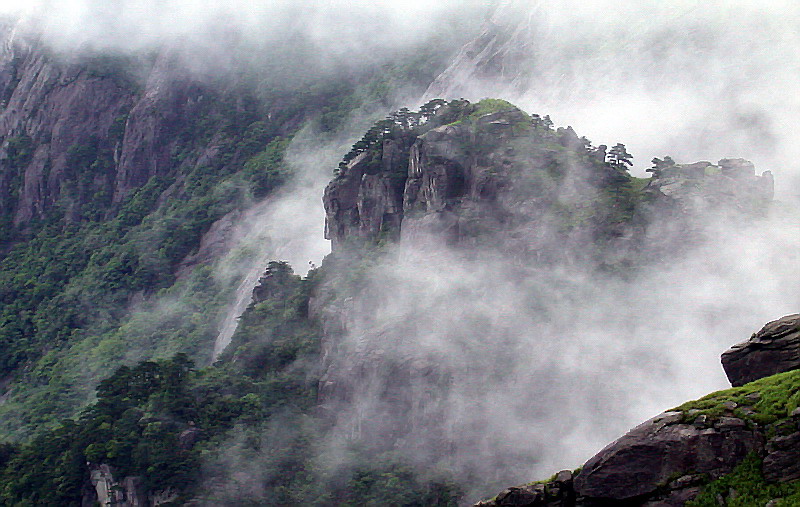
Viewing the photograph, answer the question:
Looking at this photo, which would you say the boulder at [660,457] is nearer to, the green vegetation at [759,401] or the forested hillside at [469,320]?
the green vegetation at [759,401]

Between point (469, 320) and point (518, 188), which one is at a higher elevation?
point (518, 188)

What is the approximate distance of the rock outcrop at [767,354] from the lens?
47156mm

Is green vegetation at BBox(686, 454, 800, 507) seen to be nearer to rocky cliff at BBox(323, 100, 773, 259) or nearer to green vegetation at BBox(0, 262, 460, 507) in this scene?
green vegetation at BBox(0, 262, 460, 507)

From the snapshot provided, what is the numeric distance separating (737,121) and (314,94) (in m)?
91.6

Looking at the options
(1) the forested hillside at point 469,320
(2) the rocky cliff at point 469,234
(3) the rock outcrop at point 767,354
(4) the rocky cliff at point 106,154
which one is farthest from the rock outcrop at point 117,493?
(4) the rocky cliff at point 106,154

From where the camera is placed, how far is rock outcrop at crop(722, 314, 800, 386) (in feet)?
155

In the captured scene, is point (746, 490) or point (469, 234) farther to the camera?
point (469, 234)

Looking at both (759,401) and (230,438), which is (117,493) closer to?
(230,438)

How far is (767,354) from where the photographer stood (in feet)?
157

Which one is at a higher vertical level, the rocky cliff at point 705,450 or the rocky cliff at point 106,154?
the rocky cliff at point 106,154

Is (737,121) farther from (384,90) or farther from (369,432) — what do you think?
(384,90)

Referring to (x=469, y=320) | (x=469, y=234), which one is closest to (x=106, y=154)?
(x=469, y=234)

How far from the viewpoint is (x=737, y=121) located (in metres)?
117

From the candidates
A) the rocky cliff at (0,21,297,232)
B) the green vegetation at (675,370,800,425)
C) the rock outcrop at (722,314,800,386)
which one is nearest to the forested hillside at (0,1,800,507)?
the rock outcrop at (722,314,800,386)
